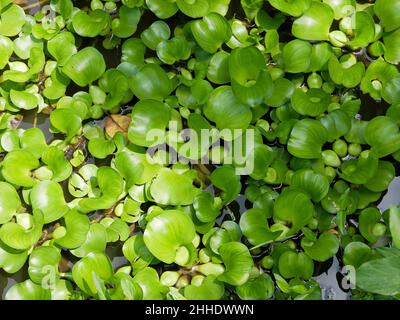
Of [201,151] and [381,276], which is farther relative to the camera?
[201,151]

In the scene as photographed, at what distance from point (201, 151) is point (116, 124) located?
33 cm

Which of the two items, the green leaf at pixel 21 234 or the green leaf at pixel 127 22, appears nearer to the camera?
the green leaf at pixel 21 234

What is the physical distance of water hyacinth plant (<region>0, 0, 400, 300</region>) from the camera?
1.55 meters

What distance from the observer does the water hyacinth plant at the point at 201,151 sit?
5.08ft

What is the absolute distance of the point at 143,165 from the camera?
5.41 ft

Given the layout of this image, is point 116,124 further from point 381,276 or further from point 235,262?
point 381,276

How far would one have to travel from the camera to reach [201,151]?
5.34 feet

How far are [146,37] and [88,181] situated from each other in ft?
1.72

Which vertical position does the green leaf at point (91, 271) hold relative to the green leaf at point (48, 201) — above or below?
below

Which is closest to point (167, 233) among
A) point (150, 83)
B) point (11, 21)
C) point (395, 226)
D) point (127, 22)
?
point (150, 83)

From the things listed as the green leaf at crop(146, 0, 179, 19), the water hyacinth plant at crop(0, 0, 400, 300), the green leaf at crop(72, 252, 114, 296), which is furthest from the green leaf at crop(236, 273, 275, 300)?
the green leaf at crop(146, 0, 179, 19)

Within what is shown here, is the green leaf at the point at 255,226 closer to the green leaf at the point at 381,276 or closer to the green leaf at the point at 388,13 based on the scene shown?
the green leaf at the point at 381,276

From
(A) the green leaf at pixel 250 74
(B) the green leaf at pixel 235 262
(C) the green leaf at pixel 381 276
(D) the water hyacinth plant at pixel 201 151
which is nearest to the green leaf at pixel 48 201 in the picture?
(D) the water hyacinth plant at pixel 201 151

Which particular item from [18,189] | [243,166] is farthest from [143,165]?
[18,189]
